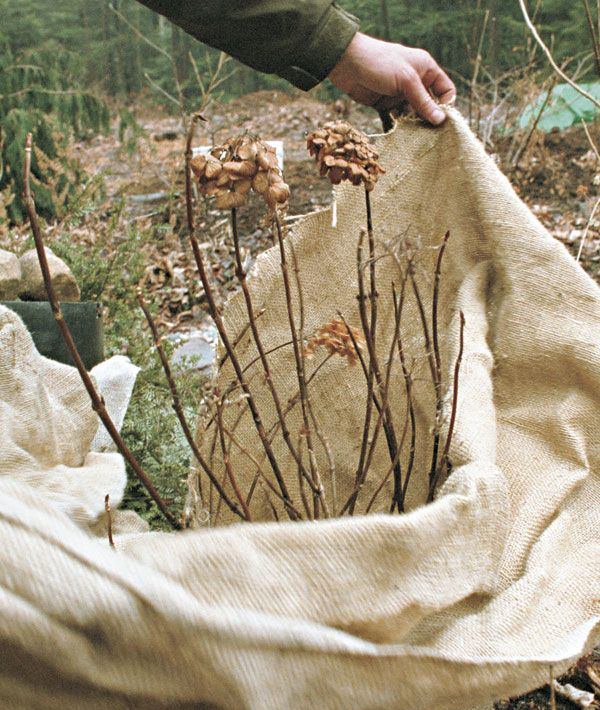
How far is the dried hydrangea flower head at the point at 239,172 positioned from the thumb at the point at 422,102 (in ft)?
1.89

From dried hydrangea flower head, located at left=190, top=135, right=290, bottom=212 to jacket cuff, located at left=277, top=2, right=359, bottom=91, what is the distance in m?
0.58

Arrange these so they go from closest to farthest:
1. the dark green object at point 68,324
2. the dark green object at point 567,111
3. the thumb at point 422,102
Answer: the thumb at point 422,102 → the dark green object at point 68,324 → the dark green object at point 567,111

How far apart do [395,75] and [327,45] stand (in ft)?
0.42

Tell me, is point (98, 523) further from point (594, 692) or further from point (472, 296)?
point (594, 692)

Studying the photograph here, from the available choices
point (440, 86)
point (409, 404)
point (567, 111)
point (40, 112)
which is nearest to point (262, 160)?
point (409, 404)

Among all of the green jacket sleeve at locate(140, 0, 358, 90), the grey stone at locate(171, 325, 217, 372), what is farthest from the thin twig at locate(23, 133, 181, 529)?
the grey stone at locate(171, 325, 217, 372)

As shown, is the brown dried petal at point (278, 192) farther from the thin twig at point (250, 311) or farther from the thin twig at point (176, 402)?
the thin twig at point (176, 402)

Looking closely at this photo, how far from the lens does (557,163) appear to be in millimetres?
5086

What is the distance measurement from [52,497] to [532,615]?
63cm

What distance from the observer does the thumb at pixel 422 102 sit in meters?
1.27

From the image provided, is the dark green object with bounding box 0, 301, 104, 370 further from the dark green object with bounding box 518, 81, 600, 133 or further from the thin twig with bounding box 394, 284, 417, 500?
the dark green object with bounding box 518, 81, 600, 133

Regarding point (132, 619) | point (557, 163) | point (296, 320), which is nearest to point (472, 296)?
point (296, 320)

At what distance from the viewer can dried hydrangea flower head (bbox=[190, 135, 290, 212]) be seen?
76 centimetres

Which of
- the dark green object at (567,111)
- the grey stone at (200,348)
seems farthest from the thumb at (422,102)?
the dark green object at (567,111)
